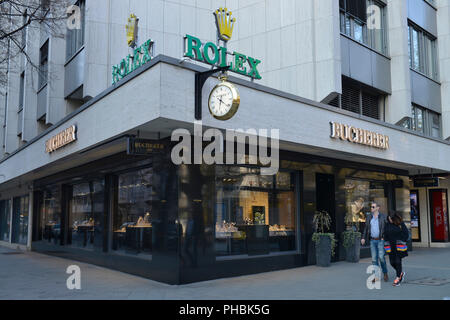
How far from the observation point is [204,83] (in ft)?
33.2

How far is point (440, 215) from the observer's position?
22.8 meters

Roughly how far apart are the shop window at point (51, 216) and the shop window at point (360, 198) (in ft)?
39.0

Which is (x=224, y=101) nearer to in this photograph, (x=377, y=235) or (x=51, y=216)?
(x=377, y=235)

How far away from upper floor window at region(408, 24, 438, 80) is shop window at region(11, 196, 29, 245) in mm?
21229

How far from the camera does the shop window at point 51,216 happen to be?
1942cm

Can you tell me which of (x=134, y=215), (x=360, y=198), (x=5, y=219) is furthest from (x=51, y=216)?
(x=360, y=198)

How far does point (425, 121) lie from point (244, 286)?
15199 mm

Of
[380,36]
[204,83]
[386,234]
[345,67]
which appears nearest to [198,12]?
[345,67]

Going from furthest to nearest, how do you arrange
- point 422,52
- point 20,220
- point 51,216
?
point 20,220 < point 422,52 < point 51,216

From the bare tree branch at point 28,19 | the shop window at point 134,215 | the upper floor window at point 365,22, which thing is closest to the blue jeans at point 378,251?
the shop window at point 134,215

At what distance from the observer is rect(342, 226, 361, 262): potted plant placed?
15250 millimetres

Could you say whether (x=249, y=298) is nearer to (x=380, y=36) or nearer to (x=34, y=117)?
(x=380, y=36)

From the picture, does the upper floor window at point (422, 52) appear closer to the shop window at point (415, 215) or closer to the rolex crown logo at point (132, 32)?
the shop window at point (415, 215)

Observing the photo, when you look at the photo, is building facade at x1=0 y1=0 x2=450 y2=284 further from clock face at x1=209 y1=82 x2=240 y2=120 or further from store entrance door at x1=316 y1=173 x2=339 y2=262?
clock face at x1=209 y1=82 x2=240 y2=120
